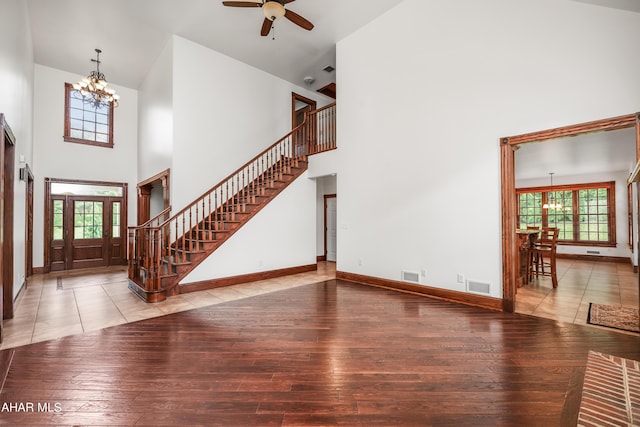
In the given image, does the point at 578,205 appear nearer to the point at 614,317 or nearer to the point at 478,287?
the point at 614,317

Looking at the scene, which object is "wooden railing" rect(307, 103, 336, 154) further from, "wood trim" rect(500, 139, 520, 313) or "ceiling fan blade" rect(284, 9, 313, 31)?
"wood trim" rect(500, 139, 520, 313)

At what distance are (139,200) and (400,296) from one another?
279 inches

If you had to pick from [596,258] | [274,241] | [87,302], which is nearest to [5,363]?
[87,302]

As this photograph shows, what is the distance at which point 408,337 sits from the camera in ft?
10.1

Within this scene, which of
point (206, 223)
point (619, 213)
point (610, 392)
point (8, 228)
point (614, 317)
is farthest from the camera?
point (619, 213)

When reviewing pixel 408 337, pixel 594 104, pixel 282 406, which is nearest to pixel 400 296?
pixel 408 337

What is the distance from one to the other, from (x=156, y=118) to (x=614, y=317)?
884 centimetres

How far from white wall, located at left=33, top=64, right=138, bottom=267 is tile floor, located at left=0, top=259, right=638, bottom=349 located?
2325 millimetres

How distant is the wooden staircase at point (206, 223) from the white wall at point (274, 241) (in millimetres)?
179

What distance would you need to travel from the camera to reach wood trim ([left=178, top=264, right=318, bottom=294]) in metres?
5.05

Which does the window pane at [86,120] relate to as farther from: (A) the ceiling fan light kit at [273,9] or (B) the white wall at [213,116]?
(A) the ceiling fan light kit at [273,9]

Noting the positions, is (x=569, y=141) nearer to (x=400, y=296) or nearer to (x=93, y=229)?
(x=400, y=296)

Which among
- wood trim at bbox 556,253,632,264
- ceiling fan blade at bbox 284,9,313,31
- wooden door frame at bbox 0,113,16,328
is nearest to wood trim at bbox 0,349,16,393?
wooden door frame at bbox 0,113,16,328

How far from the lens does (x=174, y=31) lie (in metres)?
5.73
